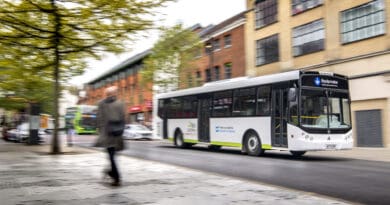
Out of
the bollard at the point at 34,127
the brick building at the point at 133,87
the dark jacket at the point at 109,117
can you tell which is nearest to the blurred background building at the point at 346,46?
the bollard at the point at 34,127

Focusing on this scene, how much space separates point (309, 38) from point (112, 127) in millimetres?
21145

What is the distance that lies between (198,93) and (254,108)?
431 cm

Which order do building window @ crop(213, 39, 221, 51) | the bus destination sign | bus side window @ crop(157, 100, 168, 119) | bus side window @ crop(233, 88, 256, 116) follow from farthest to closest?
building window @ crop(213, 39, 221, 51) < bus side window @ crop(157, 100, 168, 119) < bus side window @ crop(233, 88, 256, 116) < the bus destination sign

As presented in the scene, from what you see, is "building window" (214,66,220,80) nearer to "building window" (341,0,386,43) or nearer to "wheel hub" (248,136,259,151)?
"building window" (341,0,386,43)

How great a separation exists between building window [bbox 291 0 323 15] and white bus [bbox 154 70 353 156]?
10431 millimetres

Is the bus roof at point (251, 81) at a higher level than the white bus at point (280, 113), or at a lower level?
higher

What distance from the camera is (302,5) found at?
27406mm

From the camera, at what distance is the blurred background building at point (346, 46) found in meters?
21.8

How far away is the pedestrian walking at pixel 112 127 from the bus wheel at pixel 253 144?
31.1 feet

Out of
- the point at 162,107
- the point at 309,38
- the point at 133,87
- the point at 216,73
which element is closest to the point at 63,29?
the point at 162,107

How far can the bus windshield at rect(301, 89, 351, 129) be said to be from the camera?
1476 cm

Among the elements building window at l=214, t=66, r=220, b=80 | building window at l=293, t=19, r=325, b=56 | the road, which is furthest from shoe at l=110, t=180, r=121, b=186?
building window at l=214, t=66, r=220, b=80

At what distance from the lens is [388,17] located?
21188 mm

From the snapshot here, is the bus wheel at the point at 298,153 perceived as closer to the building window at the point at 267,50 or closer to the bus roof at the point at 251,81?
the bus roof at the point at 251,81
